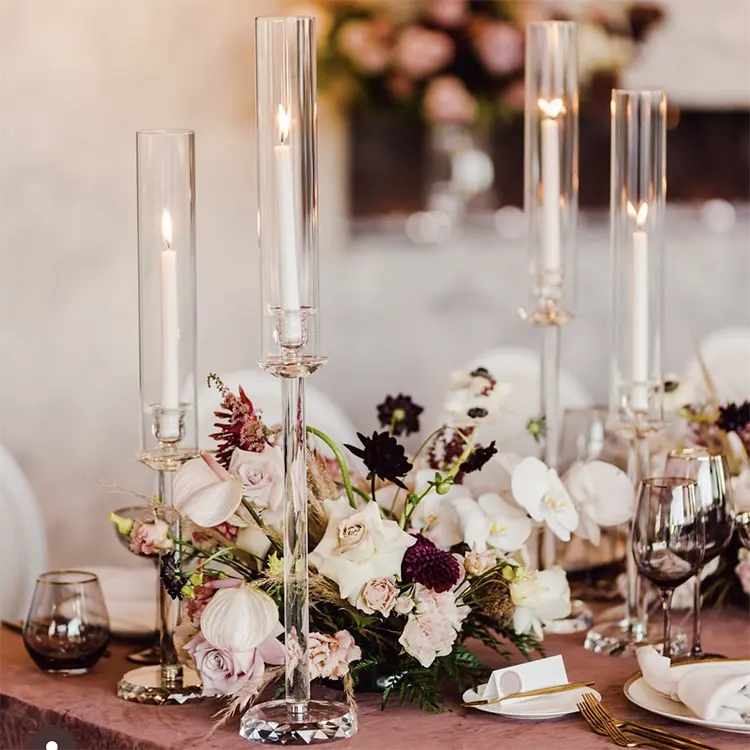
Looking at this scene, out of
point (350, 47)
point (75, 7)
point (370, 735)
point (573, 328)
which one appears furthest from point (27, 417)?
point (370, 735)

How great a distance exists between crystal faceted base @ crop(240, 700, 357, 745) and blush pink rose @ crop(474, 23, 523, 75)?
9.02 ft

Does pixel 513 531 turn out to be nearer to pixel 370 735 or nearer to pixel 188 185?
pixel 370 735

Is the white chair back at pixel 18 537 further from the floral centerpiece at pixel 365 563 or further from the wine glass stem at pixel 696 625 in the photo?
the wine glass stem at pixel 696 625

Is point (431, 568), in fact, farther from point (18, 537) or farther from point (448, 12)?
point (448, 12)

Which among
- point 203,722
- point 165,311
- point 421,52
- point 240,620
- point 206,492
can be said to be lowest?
point 203,722

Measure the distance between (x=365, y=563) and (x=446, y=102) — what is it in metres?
2.62

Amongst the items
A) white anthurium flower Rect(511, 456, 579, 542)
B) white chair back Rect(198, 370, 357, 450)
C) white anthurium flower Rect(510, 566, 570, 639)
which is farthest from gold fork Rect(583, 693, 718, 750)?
white chair back Rect(198, 370, 357, 450)

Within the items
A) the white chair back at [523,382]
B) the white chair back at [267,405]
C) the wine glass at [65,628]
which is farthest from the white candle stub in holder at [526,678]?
the white chair back at [523,382]

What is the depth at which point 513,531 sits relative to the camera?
4.66ft

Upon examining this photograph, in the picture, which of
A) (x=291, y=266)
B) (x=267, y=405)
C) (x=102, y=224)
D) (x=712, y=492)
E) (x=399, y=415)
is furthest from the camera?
(x=102, y=224)

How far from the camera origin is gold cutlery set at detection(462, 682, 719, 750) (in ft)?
3.95

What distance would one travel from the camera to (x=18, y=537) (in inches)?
75.2

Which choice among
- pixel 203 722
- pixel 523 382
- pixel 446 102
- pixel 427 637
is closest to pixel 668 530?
pixel 427 637

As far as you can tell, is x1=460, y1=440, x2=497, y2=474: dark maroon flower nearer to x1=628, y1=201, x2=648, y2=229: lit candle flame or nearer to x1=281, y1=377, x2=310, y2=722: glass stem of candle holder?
x1=281, y1=377, x2=310, y2=722: glass stem of candle holder
